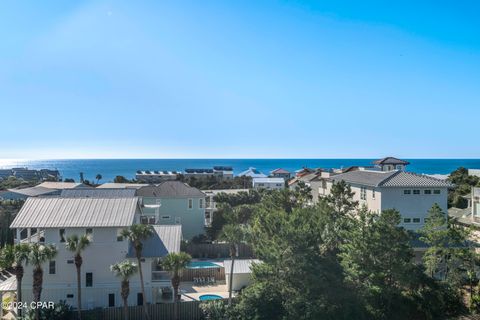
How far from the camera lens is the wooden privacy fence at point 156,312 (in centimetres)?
2547

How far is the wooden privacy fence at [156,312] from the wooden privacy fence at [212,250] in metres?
15.7

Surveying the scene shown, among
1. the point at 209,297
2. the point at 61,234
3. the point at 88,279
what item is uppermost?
the point at 61,234

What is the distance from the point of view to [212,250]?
42.7 m

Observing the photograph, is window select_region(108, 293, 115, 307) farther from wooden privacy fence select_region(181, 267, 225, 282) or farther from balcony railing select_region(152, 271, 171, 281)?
wooden privacy fence select_region(181, 267, 225, 282)

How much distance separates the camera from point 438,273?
2731 centimetres

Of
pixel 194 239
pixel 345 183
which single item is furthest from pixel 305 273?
pixel 194 239

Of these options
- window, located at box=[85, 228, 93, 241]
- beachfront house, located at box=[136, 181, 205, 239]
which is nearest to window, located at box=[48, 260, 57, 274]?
window, located at box=[85, 228, 93, 241]

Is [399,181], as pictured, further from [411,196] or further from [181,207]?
[181,207]

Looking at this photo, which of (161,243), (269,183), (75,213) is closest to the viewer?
(75,213)

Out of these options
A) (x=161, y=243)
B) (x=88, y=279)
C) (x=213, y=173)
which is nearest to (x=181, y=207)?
(x=161, y=243)

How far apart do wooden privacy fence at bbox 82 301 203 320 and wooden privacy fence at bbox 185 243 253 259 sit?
51.5ft

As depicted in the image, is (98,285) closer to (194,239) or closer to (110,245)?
(110,245)

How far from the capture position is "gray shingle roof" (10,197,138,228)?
1077 inches

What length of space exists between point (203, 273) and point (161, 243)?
7326 mm
